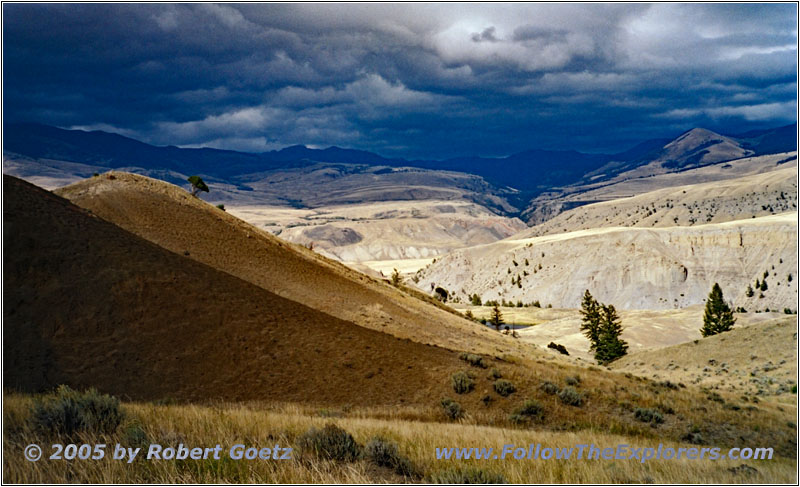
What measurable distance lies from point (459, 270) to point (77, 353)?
529 feet

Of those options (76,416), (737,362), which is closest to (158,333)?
(76,416)

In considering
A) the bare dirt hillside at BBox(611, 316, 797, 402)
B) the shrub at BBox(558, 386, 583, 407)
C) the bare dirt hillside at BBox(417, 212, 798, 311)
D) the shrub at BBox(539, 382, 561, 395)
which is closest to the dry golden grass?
the shrub at BBox(558, 386, 583, 407)

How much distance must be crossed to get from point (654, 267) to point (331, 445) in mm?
142601

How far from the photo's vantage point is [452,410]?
16.9 metres

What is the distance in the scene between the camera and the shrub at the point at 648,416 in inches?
724

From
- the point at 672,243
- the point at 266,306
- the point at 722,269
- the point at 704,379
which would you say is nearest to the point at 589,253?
the point at 672,243

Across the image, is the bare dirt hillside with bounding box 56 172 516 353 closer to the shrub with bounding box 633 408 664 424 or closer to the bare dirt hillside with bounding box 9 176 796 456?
the bare dirt hillside with bounding box 9 176 796 456

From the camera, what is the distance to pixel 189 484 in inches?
253

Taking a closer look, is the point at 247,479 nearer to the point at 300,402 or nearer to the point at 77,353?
the point at 300,402

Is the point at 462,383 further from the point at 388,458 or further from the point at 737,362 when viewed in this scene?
the point at 737,362

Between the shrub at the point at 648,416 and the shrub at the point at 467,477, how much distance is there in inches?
541

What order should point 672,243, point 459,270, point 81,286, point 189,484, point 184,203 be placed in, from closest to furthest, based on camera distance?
point 189,484 < point 81,286 < point 184,203 < point 672,243 < point 459,270

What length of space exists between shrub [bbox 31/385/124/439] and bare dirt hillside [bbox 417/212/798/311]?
132m

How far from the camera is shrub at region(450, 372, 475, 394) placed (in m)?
19.1
